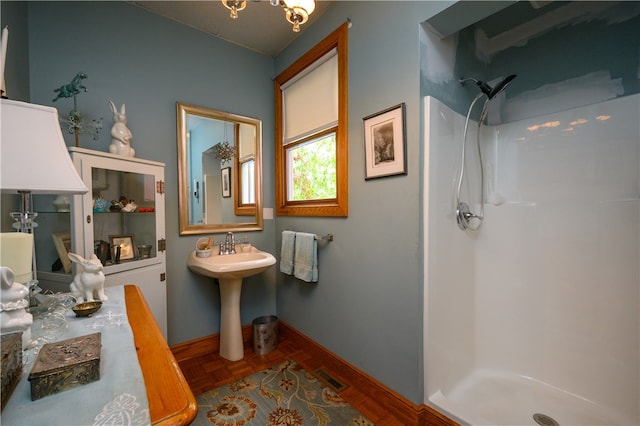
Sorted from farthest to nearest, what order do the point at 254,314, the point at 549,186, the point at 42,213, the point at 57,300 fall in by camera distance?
the point at 254,314, the point at 549,186, the point at 42,213, the point at 57,300

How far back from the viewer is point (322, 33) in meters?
1.89

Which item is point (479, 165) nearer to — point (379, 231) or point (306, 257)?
point (379, 231)

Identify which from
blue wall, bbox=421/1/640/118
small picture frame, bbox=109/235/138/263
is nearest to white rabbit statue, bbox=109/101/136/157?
small picture frame, bbox=109/235/138/263

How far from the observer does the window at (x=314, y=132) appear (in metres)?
1.76

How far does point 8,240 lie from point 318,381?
1.70 m

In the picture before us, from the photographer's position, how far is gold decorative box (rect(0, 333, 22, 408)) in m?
0.48

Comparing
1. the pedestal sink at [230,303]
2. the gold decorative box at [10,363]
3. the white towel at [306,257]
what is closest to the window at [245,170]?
the pedestal sink at [230,303]

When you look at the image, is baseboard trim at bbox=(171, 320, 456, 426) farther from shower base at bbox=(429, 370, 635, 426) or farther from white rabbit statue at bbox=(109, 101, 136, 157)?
white rabbit statue at bbox=(109, 101, 136, 157)

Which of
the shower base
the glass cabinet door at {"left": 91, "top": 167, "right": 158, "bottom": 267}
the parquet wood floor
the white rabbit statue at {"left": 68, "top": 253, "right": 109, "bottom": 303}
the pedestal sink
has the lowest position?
the parquet wood floor

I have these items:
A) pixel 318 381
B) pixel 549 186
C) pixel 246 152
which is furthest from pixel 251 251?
pixel 549 186

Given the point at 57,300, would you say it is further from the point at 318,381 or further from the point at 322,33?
the point at 322,33

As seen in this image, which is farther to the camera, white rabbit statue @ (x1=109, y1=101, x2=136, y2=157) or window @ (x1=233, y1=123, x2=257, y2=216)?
window @ (x1=233, y1=123, x2=257, y2=216)

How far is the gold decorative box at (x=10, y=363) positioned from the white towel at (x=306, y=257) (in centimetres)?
150

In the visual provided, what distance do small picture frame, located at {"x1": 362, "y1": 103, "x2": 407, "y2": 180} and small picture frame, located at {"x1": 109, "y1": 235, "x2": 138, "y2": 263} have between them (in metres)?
1.56
